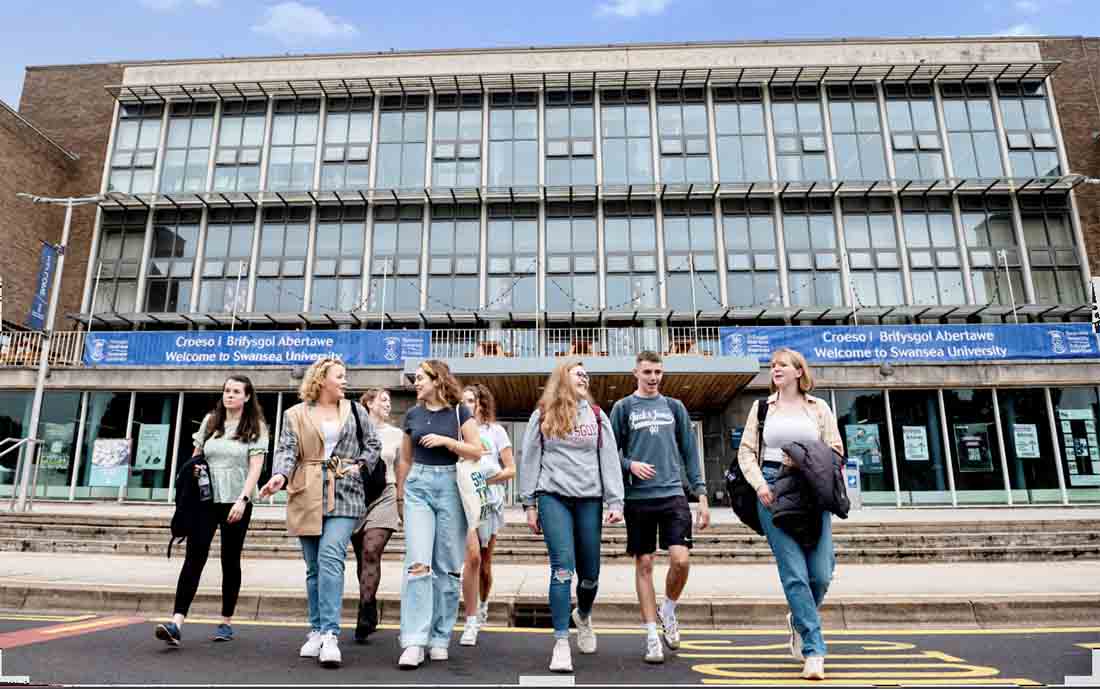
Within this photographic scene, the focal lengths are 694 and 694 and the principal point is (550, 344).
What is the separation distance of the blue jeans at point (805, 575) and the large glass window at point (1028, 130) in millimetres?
26011

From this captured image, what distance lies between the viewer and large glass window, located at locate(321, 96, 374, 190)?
25.5 metres

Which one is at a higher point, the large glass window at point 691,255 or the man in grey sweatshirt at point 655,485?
the large glass window at point 691,255

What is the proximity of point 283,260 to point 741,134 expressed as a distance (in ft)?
56.3

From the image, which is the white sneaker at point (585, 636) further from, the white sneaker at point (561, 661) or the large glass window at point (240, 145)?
the large glass window at point (240, 145)

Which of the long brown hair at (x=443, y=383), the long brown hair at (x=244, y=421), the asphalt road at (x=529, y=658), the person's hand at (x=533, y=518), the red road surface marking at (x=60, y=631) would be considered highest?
the long brown hair at (x=443, y=383)

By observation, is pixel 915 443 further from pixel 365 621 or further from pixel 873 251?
pixel 365 621

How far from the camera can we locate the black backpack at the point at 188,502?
15.4 ft

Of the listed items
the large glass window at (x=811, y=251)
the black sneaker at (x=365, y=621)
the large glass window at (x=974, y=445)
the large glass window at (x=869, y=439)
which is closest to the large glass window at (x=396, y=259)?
the large glass window at (x=811, y=251)

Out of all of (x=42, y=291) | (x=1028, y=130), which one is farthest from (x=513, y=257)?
(x=1028, y=130)

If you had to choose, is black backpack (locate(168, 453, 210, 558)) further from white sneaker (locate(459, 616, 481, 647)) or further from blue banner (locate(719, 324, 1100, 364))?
A: blue banner (locate(719, 324, 1100, 364))

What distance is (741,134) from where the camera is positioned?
25.4 m

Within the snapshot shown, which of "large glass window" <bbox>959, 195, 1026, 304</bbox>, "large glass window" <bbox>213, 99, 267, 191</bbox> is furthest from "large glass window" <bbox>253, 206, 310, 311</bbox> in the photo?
"large glass window" <bbox>959, 195, 1026, 304</bbox>

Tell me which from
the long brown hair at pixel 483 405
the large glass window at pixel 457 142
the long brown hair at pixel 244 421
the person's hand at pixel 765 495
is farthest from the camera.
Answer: the large glass window at pixel 457 142

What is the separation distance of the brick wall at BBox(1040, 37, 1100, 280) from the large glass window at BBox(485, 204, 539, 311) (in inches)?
744
